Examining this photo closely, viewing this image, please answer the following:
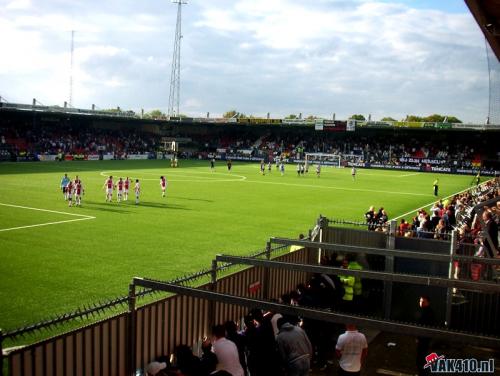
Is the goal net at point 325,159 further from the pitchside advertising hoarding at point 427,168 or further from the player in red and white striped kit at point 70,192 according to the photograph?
the player in red and white striped kit at point 70,192

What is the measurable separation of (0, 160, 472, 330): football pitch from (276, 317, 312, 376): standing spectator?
6239mm

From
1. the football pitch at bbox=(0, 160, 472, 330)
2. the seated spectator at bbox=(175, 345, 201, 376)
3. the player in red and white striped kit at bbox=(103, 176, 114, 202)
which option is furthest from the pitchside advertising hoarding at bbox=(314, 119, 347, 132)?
the seated spectator at bbox=(175, 345, 201, 376)

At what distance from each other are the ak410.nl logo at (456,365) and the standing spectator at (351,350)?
1850 millimetres

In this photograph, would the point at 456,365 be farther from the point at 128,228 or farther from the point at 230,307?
the point at 128,228

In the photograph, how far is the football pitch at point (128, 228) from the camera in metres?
12.6

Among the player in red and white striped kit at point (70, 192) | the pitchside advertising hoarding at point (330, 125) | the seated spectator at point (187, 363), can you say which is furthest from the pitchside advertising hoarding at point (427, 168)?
the seated spectator at point (187, 363)

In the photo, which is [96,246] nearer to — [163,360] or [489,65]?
[163,360]

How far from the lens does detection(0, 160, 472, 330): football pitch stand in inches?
496

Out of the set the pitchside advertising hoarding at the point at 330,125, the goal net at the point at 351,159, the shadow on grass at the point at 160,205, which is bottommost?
the shadow on grass at the point at 160,205

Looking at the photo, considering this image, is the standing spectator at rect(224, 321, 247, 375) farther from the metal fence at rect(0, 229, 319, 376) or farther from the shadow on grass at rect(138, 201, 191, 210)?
the shadow on grass at rect(138, 201, 191, 210)

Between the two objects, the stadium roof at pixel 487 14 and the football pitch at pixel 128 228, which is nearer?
the stadium roof at pixel 487 14

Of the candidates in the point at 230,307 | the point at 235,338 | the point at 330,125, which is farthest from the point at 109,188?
the point at 330,125

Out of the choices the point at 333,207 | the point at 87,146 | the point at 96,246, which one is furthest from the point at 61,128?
the point at 96,246

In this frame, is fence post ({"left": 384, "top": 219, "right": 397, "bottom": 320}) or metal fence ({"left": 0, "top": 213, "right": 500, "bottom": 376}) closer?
metal fence ({"left": 0, "top": 213, "right": 500, "bottom": 376})
